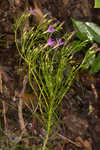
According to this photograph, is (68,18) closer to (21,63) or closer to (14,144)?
(21,63)

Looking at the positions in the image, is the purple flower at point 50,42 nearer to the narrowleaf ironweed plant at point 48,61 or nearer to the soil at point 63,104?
the narrowleaf ironweed plant at point 48,61

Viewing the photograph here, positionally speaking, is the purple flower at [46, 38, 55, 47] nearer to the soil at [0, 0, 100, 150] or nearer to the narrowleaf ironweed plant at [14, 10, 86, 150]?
the narrowleaf ironweed plant at [14, 10, 86, 150]

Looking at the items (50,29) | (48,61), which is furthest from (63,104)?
(50,29)

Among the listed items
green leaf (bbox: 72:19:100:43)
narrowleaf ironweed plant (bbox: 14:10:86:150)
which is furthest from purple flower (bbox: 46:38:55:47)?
green leaf (bbox: 72:19:100:43)

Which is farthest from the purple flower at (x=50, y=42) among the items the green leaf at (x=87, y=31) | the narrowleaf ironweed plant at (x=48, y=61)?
the green leaf at (x=87, y=31)

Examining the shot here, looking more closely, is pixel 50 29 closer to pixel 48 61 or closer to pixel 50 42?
pixel 50 42

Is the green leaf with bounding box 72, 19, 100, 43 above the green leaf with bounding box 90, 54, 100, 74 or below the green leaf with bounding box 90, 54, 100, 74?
above
